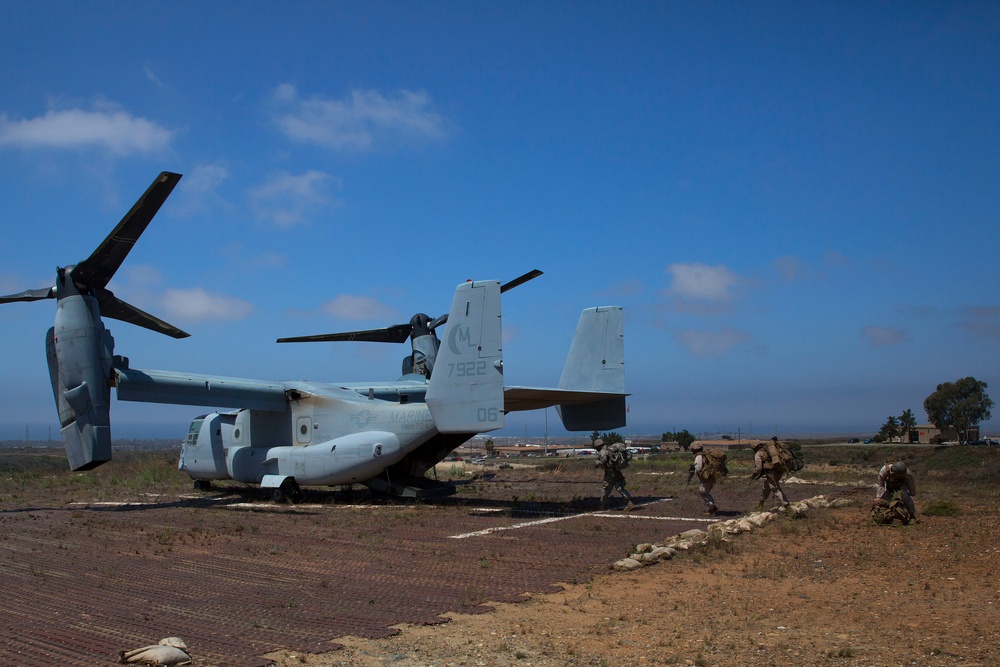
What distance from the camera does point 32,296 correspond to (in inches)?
818

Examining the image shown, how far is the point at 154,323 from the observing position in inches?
884

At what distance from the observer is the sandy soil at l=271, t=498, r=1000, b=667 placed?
6.55 m

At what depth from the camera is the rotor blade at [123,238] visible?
18.4 metres

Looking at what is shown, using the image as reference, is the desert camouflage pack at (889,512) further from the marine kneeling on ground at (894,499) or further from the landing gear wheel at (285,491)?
the landing gear wheel at (285,491)

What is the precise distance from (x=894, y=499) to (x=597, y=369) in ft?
27.9

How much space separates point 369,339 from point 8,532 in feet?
43.5

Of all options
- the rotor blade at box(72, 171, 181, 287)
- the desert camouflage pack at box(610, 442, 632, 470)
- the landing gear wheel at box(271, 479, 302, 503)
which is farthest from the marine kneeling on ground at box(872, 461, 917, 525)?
the rotor blade at box(72, 171, 181, 287)

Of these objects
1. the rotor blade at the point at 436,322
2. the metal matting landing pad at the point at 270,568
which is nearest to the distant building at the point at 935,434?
the rotor blade at the point at 436,322

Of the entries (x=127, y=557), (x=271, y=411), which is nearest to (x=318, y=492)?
(x=271, y=411)

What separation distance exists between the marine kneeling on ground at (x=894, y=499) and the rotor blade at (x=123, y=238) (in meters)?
16.4

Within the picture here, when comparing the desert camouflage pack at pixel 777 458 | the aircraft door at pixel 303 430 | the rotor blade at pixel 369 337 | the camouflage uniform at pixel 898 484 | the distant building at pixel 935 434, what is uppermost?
the rotor blade at pixel 369 337

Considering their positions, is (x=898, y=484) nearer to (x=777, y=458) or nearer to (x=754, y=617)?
(x=777, y=458)

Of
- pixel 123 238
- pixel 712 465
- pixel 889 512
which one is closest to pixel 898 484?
pixel 889 512

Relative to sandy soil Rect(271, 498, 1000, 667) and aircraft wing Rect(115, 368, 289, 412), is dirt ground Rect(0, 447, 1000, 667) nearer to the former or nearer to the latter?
sandy soil Rect(271, 498, 1000, 667)
